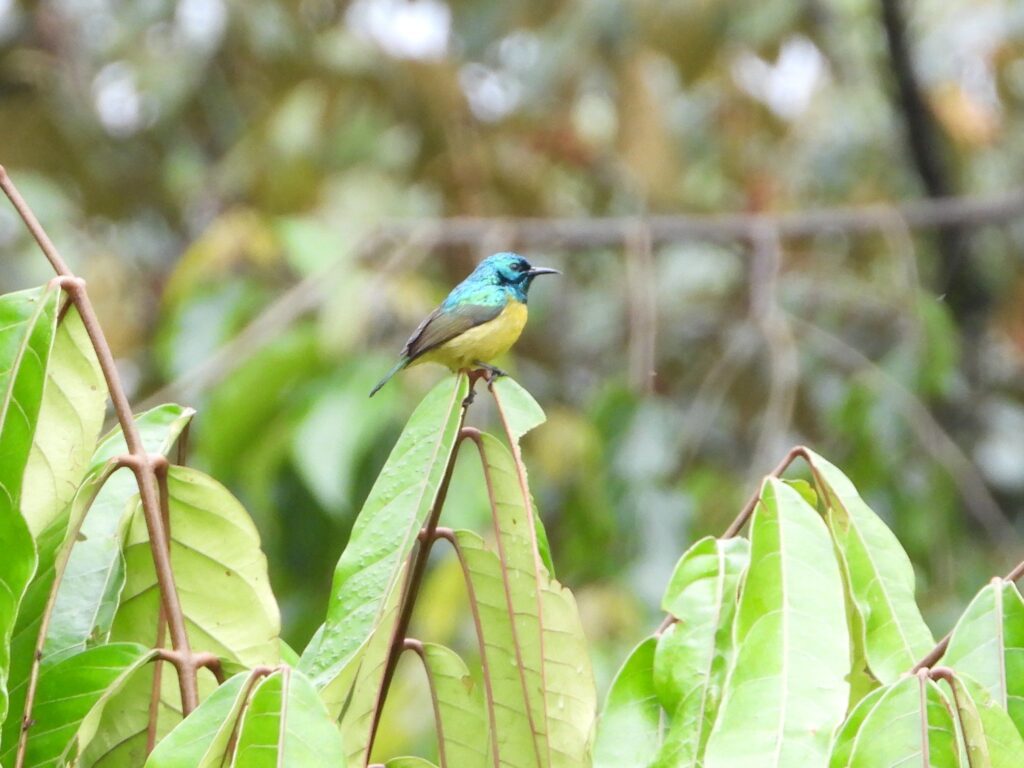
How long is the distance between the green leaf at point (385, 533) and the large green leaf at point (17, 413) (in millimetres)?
294

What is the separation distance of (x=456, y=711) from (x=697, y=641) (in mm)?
291

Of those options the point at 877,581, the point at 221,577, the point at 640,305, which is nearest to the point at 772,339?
the point at 640,305

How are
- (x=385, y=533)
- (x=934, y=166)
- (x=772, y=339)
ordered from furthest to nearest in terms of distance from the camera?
(x=934, y=166) → (x=772, y=339) → (x=385, y=533)

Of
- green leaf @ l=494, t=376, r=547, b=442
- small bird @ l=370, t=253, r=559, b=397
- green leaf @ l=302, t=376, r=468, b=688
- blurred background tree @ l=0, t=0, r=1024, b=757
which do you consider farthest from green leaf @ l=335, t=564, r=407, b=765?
blurred background tree @ l=0, t=0, r=1024, b=757

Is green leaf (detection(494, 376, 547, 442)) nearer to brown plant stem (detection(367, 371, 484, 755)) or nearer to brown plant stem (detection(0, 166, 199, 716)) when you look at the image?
brown plant stem (detection(367, 371, 484, 755))

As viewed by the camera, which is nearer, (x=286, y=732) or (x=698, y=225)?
(x=286, y=732)

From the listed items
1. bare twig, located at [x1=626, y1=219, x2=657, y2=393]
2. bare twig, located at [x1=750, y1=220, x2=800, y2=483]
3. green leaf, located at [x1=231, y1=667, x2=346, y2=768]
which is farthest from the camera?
bare twig, located at [x1=626, y1=219, x2=657, y2=393]

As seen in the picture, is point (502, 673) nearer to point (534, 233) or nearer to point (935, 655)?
point (935, 655)

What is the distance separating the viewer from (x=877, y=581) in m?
1.55

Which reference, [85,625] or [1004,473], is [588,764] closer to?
[85,625]

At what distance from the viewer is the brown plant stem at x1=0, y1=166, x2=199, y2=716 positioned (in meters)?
1.39

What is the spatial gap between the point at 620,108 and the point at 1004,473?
2.15 m

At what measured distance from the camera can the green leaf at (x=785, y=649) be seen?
133cm

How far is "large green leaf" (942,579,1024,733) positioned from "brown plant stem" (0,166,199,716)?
722 mm
